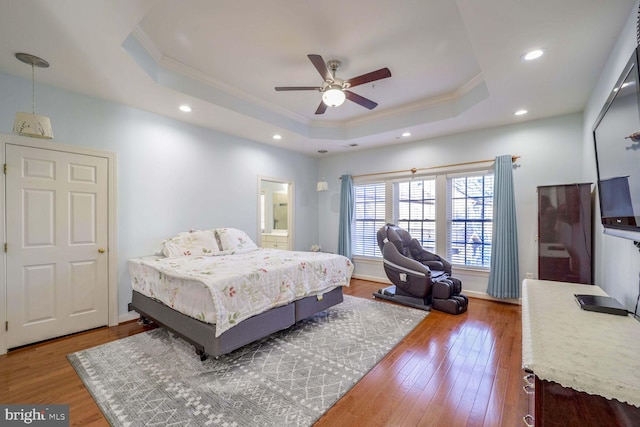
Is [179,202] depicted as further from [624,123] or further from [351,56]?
[624,123]

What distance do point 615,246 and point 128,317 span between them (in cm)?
516

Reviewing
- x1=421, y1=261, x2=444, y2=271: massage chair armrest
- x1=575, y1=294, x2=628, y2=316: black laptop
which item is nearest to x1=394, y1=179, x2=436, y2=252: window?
x1=421, y1=261, x2=444, y2=271: massage chair armrest

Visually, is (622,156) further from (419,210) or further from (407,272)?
(419,210)

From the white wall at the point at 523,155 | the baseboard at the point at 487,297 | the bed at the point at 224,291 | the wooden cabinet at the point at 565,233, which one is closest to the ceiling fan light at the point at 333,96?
the bed at the point at 224,291

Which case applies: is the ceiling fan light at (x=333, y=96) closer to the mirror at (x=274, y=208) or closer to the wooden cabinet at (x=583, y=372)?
the wooden cabinet at (x=583, y=372)

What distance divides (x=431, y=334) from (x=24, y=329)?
4.30 m

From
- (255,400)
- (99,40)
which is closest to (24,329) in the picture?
(255,400)

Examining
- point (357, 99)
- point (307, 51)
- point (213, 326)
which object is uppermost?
point (307, 51)

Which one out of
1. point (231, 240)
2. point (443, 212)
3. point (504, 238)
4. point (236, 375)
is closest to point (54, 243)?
point (231, 240)

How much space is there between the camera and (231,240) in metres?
4.00

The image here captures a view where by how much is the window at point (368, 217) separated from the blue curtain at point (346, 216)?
0.16m

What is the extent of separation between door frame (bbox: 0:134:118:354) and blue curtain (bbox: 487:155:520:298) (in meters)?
5.22

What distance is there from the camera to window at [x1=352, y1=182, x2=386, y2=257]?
5.55m

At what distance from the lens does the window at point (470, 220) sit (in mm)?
4375
